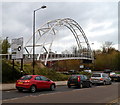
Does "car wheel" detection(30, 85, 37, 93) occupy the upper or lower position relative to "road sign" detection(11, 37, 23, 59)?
lower

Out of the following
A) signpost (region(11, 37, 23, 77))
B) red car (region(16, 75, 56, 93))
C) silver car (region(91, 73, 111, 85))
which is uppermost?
signpost (region(11, 37, 23, 77))

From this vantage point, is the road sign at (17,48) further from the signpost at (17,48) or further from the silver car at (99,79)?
the silver car at (99,79)

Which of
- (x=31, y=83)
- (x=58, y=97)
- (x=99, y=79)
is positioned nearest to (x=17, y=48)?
(x=31, y=83)

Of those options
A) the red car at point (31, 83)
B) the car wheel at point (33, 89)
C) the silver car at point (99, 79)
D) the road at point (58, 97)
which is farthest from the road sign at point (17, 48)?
the silver car at point (99, 79)

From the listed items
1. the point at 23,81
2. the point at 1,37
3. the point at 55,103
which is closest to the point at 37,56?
the point at 1,37

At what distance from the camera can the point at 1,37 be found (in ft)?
159

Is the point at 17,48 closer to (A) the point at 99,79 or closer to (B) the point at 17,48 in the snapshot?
(B) the point at 17,48

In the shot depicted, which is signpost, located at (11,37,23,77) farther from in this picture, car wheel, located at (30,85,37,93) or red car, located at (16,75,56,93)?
car wheel, located at (30,85,37,93)

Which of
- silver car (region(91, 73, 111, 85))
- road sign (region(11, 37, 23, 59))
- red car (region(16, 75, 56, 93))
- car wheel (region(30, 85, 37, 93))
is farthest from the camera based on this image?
silver car (region(91, 73, 111, 85))

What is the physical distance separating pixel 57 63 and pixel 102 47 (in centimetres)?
3031

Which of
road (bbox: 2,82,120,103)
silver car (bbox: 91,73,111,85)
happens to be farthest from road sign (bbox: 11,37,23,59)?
silver car (bbox: 91,73,111,85)

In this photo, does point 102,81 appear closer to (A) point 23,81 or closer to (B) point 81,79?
(B) point 81,79

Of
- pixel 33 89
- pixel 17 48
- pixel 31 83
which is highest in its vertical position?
pixel 17 48

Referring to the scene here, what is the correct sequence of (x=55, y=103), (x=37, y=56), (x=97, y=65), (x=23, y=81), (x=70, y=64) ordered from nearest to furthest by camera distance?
(x=55, y=103) → (x=23, y=81) → (x=37, y=56) → (x=70, y=64) → (x=97, y=65)
